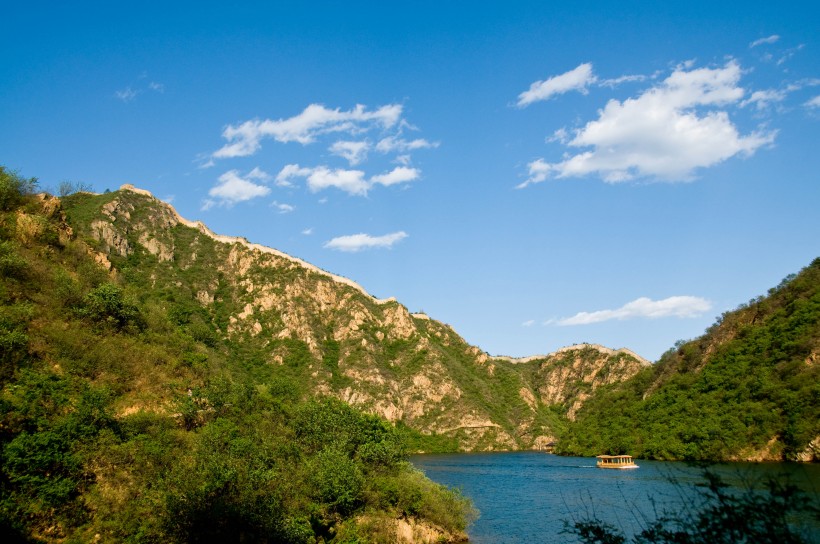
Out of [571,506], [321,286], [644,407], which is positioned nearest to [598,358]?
[644,407]

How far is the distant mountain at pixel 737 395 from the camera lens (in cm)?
5934

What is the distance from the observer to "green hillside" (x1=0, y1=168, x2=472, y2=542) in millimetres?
24578

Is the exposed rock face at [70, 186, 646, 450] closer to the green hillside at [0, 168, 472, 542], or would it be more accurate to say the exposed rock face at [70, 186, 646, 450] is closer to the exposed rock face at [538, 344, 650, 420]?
the exposed rock face at [538, 344, 650, 420]

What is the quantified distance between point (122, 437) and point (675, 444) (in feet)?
227

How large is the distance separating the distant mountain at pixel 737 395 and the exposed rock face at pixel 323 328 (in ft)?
109

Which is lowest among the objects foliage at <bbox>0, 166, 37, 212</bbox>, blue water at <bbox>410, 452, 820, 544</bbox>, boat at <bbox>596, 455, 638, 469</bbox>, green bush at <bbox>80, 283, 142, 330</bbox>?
boat at <bbox>596, 455, 638, 469</bbox>

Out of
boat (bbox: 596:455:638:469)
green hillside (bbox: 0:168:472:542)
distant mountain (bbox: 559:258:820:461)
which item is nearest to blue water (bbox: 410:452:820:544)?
boat (bbox: 596:455:638:469)

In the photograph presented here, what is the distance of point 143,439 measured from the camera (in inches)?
1151

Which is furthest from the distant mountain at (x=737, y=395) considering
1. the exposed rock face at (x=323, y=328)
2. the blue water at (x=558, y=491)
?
the exposed rock face at (x=323, y=328)

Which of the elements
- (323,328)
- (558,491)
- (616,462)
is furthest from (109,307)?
(323,328)

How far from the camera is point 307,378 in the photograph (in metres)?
106

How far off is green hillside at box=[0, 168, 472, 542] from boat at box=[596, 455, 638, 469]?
41.1 meters

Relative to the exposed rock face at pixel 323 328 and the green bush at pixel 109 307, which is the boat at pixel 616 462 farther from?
the green bush at pixel 109 307

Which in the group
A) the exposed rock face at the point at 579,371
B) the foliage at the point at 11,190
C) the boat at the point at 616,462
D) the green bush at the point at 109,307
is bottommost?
the boat at the point at 616,462
